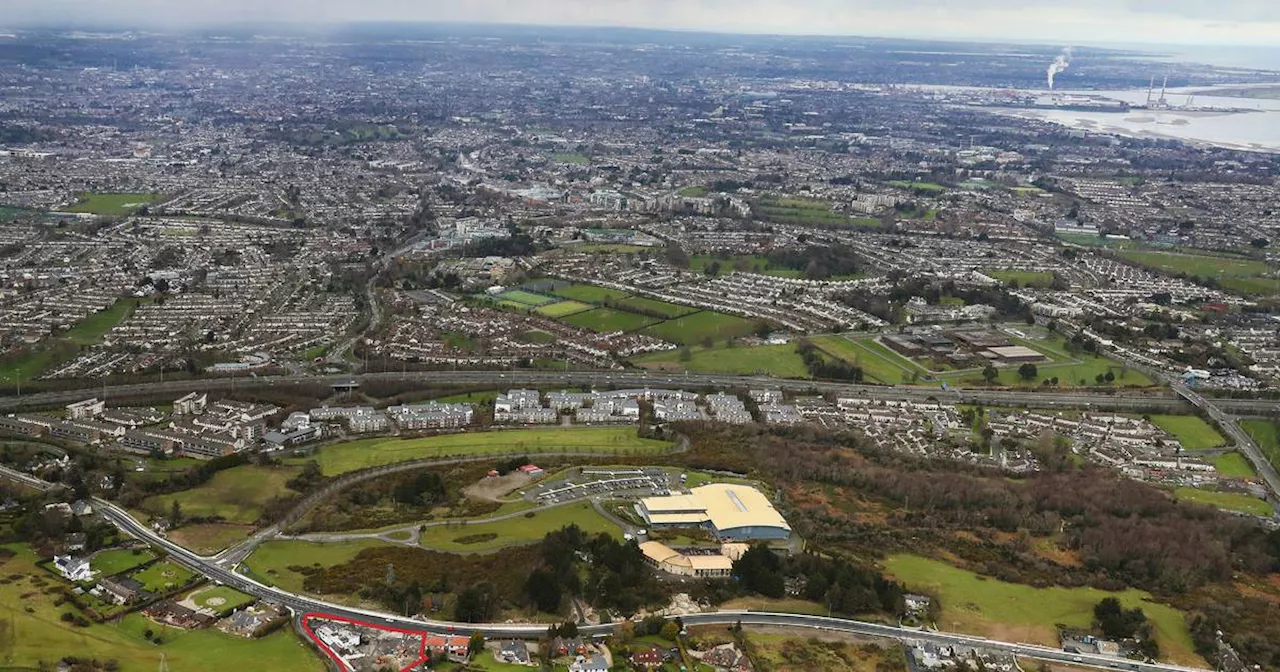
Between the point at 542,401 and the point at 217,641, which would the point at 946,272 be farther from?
the point at 217,641

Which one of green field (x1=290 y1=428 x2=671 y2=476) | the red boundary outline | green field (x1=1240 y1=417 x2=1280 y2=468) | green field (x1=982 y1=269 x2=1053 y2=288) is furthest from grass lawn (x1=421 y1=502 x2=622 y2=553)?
green field (x1=982 y1=269 x2=1053 y2=288)

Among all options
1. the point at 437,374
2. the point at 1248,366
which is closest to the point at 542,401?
the point at 437,374

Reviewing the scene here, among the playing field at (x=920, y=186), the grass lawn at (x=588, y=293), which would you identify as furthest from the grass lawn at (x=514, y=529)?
the playing field at (x=920, y=186)

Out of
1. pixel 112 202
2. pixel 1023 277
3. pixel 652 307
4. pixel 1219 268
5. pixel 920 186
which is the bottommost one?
pixel 652 307

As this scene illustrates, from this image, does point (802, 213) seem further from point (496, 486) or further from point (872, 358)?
point (496, 486)

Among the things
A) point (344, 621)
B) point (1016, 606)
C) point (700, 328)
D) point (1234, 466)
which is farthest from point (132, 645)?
point (1234, 466)

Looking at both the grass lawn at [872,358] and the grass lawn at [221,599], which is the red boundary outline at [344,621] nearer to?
the grass lawn at [221,599]
